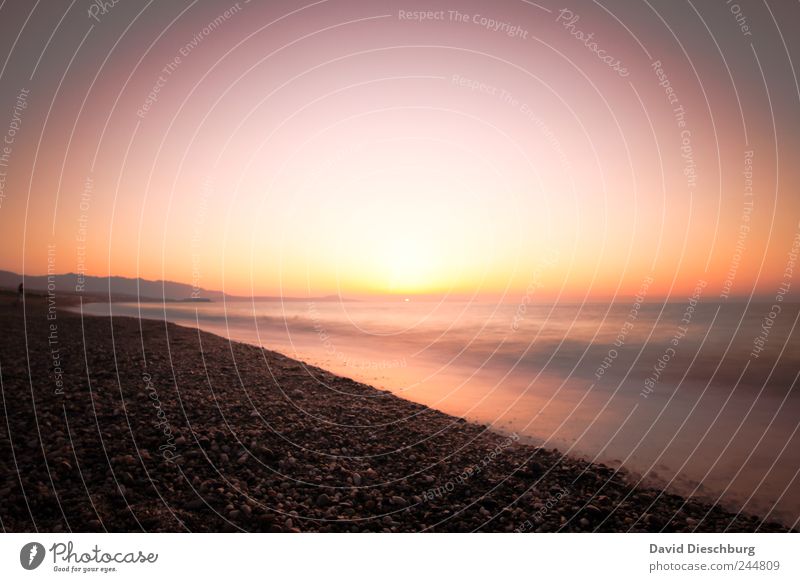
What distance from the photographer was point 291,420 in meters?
8.20

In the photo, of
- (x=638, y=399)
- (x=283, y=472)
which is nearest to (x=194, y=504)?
(x=283, y=472)

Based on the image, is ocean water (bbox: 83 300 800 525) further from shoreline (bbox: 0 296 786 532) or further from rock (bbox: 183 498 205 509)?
rock (bbox: 183 498 205 509)

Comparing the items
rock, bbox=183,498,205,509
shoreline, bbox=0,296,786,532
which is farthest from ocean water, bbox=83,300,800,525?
rock, bbox=183,498,205,509

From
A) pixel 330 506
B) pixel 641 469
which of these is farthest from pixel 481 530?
pixel 641 469

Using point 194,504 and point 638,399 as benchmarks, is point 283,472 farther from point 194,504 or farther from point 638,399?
point 638,399

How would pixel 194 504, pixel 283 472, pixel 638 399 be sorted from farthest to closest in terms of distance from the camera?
pixel 638 399, pixel 283 472, pixel 194 504

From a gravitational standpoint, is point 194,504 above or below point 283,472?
below

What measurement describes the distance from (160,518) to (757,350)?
24.8 m

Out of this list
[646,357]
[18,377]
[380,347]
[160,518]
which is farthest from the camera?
[380,347]

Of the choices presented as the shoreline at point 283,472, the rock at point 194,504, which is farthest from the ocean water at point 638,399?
the rock at point 194,504

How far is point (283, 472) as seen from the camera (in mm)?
6086

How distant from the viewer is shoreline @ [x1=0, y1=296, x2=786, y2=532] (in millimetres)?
5152

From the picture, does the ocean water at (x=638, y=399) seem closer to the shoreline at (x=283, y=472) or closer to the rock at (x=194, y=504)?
A: the shoreline at (x=283, y=472)
